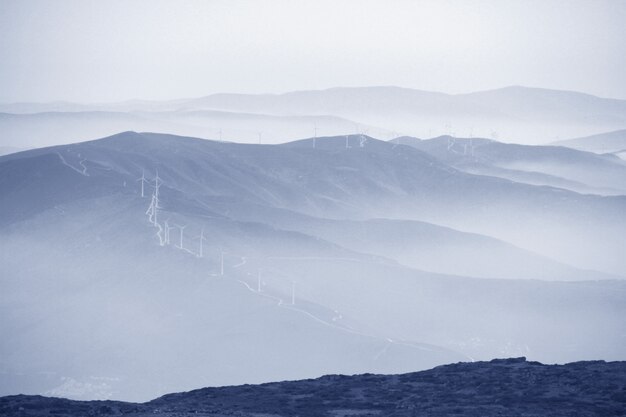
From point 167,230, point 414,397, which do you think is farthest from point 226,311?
point 414,397

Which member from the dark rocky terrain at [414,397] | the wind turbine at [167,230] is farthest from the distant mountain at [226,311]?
the dark rocky terrain at [414,397]

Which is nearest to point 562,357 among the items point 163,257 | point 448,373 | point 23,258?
point 163,257

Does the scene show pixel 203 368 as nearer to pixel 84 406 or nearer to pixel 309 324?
pixel 309 324

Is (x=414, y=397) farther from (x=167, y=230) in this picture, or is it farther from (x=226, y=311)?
(x=167, y=230)

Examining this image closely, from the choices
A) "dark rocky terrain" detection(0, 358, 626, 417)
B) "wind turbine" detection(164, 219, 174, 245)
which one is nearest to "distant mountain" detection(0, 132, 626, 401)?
"wind turbine" detection(164, 219, 174, 245)

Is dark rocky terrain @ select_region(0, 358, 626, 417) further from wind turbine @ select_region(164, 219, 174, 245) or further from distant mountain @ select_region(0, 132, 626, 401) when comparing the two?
wind turbine @ select_region(164, 219, 174, 245)

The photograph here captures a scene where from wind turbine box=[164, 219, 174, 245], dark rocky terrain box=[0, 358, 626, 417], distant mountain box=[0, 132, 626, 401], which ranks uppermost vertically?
dark rocky terrain box=[0, 358, 626, 417]

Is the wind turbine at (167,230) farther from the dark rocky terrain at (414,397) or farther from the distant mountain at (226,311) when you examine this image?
the dark rocky terrain at (414,397)

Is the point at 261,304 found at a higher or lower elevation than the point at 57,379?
higher
